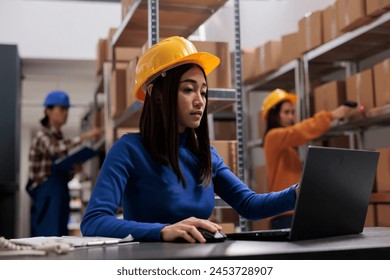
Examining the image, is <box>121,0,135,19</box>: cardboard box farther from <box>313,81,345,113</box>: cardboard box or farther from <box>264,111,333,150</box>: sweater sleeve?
<box>313,81,345,113</box>: cardboard box

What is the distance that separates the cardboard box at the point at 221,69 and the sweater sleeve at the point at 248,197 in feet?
2.89

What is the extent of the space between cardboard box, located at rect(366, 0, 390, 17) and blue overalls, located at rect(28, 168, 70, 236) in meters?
2.73

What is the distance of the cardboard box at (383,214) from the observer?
3059 millimetres

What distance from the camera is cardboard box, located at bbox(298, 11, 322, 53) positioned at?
3713 millimetres

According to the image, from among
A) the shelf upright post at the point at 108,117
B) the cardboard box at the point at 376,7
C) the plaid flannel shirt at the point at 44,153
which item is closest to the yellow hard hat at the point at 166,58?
the cardboard box at the point at 376,7

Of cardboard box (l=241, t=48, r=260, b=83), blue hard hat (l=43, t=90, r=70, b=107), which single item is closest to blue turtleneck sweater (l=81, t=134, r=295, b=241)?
cardboard box (l=241, t=48, r=260, b=83)

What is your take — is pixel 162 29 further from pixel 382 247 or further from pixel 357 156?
pixel 382 247

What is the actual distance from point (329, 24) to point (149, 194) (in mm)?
2398

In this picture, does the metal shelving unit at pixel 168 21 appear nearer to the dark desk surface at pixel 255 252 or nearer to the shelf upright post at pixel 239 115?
the shelf upright post at pixel 239 115

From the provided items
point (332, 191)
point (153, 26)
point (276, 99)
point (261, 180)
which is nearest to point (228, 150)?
point (153, 26)

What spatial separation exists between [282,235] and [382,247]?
0.28 metres

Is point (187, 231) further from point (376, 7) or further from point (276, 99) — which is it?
point (276, 99)

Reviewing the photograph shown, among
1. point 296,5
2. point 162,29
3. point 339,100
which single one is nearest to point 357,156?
point 162,29

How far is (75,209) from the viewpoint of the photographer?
1052cm
